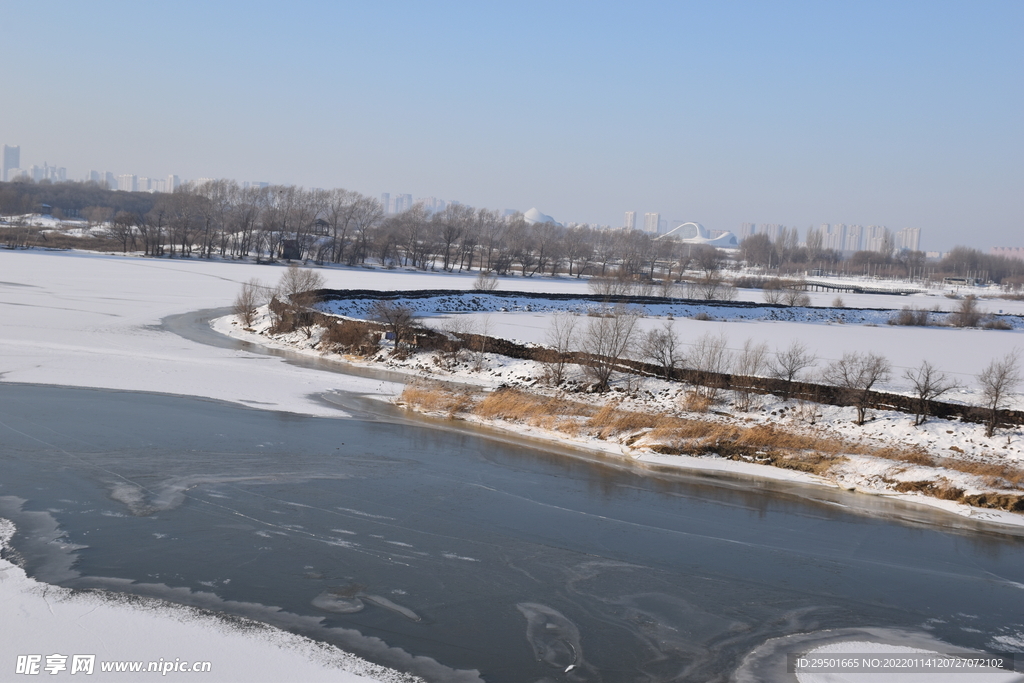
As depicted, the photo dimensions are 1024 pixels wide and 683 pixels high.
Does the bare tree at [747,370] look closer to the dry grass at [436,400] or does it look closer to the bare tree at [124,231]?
the dry grass at [436,400]

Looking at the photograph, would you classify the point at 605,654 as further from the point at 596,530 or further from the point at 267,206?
the point at 267,206

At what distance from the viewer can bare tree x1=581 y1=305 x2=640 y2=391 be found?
2309cm

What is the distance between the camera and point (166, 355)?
24.5 metres

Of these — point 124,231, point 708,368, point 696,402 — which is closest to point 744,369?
point 708,368

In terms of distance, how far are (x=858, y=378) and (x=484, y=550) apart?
1415cm

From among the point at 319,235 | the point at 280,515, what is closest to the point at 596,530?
the point at 280,515

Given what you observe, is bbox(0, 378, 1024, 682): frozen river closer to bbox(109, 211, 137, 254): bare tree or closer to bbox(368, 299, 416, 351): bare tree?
bbox(368, 299, 416, 351): bare tree

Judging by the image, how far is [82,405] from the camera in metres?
17.4

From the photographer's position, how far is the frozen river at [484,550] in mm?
8336

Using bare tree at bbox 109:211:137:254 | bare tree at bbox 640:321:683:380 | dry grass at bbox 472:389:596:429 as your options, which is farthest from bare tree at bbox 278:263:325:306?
bare tree at bbox 109:211:137:254

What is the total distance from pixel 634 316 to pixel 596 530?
14.5 meters

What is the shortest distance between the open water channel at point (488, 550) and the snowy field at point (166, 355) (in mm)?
574

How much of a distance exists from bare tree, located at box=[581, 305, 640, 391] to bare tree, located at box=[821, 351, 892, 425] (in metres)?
5.91

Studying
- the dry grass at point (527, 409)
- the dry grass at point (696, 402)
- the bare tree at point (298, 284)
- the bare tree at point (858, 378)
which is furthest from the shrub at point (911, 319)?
the dry grass at point (527, 409)
